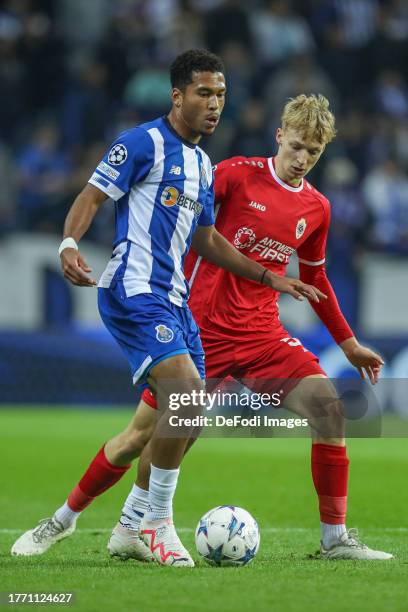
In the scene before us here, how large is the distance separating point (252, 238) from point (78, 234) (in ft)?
4.54

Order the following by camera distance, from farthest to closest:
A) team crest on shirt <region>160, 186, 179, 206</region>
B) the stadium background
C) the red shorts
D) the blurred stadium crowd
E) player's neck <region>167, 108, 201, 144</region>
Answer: the blurred stadium crowd, the stadium background, the red shorts, player's neck <region>167, 108, 201, 144</region>, team crest on shirt <region>160, 186, 179, 206</region>

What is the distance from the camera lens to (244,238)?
266 inches

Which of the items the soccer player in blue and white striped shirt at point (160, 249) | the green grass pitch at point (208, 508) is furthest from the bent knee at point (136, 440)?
the green grass pitch at point (208, 508)

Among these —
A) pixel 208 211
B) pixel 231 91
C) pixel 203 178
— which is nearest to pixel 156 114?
pixel 231 91

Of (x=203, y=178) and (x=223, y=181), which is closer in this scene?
(x=203, y=178)

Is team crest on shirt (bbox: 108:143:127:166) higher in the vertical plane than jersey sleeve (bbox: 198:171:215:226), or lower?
higher

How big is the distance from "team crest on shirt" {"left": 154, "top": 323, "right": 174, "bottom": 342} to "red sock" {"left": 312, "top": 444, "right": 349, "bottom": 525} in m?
1.09

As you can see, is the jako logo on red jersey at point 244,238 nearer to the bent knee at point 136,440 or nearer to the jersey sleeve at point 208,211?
the jersey sleeve at point 208,211

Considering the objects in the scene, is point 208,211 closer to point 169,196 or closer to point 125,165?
point 169,196

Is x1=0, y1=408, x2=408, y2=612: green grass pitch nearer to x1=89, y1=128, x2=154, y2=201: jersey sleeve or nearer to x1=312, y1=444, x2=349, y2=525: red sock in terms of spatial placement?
x1=312, y1=444, x2=349, y2=525: red sock

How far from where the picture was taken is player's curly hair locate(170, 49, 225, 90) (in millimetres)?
5980

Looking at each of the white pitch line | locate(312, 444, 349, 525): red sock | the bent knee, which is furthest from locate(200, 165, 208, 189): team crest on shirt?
the white pitch line

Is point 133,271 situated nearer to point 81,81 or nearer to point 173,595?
point 173,595

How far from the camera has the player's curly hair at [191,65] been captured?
19.6 feet
